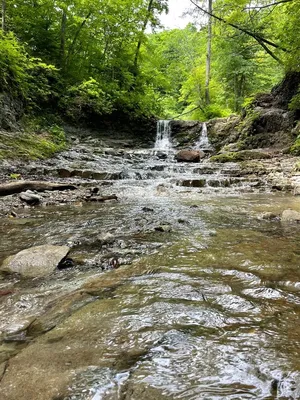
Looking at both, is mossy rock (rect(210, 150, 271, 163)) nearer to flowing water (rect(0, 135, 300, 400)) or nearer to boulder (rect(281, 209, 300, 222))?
boulder (rect(281, 209, 300, 222))

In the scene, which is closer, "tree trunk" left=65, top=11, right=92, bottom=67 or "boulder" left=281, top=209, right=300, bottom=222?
"boulder" left=281, top=209, right=300, bottom=222

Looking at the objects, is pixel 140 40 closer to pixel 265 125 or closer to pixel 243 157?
pixel 265 125

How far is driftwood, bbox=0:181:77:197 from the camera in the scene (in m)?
5.81

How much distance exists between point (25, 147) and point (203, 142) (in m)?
10.5

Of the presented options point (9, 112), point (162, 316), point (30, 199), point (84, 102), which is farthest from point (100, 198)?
point (84, 102)

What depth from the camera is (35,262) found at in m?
2.40

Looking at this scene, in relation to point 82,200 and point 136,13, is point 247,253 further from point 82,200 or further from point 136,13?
point 136,13

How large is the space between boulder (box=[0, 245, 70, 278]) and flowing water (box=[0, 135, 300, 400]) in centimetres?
14

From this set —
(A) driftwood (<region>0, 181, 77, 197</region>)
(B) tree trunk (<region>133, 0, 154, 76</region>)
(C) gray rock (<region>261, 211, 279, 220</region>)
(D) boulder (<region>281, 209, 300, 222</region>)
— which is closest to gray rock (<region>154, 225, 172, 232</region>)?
(C) gray rock (<region>261, 211, 279, 220</region>)

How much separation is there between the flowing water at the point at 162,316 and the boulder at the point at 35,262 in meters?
0.14

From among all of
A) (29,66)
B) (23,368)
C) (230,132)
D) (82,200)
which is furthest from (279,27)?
(23,368)

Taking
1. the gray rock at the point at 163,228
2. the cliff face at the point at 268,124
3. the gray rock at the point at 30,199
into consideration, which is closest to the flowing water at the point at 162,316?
the gray rock at the point at 163,228

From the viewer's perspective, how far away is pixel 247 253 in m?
2.64

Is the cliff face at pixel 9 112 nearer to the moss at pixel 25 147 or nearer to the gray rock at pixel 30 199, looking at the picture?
the moss at pixel 25 147
